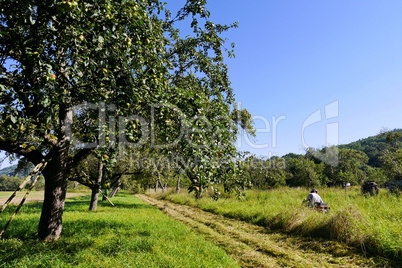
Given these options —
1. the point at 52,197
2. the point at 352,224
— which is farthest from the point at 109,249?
the point at 352,224

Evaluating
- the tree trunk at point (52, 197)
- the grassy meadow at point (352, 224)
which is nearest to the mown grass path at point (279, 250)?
the grassy meadow at point (352, 224)

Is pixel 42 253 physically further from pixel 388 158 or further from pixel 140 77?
pixel 388 158

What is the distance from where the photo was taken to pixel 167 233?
8.70 metres

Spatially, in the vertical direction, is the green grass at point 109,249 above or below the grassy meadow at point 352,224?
below

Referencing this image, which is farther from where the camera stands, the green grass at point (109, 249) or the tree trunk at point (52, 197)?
the tree trunk at point (52, 197)

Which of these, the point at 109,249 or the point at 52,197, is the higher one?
the point at 52,197

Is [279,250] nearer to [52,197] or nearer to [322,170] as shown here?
[52,197]

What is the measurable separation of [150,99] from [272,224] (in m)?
8.54

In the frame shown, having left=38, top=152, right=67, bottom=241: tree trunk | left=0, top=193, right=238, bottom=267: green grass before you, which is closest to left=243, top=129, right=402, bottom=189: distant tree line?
left=0, top=193, right=238, bottom=267: green grass

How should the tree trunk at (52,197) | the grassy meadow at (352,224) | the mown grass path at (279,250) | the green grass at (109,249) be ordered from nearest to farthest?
the green grass at (109,249) → the mown grass path at (279,250) → the grassy meadow at (352,224) → the tree trunk at (52,197)

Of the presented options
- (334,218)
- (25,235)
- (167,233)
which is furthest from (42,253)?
(334,218)

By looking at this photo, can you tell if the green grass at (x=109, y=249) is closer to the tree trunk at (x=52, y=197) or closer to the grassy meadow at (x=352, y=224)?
the tree trunk at (x=52, y=197)

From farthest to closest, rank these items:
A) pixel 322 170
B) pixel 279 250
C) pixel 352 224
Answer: pixel 322 170 < pixel 352 224 < pixel 279 250

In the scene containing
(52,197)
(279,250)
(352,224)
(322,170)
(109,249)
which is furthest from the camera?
(322,170)
